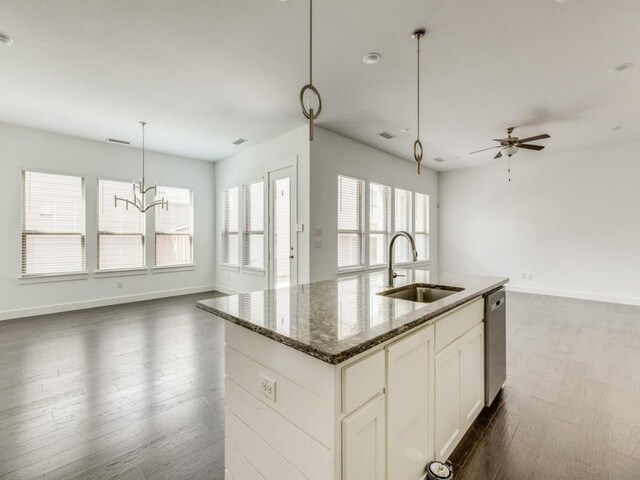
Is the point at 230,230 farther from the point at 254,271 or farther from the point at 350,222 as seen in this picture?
the point at 350,222

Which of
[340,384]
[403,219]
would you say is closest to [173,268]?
[403,219]

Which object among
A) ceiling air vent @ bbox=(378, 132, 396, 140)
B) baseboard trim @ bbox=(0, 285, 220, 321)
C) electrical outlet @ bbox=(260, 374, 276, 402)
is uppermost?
ceiling air vent @ bbox=(378, 132, 396, 140)

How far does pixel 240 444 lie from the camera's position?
143 centimetres

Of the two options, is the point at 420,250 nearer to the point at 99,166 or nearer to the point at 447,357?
the point at 447,357

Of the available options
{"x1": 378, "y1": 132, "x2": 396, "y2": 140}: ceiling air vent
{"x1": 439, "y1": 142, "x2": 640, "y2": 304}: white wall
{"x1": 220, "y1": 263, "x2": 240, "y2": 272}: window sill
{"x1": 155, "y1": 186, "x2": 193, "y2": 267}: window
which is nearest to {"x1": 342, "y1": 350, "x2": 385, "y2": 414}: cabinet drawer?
{"x1": 378, "y1": 132, "x2": 396, "y2": 140}: ceiling air vent

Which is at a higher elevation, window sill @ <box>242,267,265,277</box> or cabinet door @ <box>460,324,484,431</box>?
window sill @ <box>242,267,265,277</box>

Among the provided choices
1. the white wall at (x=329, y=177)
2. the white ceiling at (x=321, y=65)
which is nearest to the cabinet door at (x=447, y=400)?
the white ceiling at (x=321, y=65)

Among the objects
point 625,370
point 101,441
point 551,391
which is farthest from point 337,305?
point 625,370

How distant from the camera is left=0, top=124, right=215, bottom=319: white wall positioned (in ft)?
15.5

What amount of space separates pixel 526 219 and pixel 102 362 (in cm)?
813

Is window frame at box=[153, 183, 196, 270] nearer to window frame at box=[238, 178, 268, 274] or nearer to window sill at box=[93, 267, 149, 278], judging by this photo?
window sill at box=[93, 267, 149, 278]

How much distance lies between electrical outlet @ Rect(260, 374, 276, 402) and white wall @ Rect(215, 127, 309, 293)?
3436mm

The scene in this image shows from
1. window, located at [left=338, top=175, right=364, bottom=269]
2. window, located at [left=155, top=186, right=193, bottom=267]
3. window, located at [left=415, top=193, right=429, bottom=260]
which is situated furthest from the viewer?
window, located at [left=415, top=193, right=429, bottom=260]

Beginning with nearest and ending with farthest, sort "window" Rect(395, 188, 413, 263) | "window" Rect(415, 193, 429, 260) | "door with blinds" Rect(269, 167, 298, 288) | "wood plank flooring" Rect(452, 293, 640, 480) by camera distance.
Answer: "wood plank flooring" Rect(452, 293, 640, 480)
"door with blinds" Rect(269, 167, 298, 288)
"window" Rect(395, 188, 413, 263)
"window" Rect(415, 193, 429, 260)
